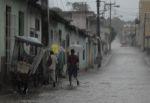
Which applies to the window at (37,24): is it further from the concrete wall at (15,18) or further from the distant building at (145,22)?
the distant building at (145,22)

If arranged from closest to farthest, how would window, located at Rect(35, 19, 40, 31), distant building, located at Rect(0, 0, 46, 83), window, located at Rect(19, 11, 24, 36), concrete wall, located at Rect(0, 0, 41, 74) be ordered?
1. concrete wall, located at Rect(0, 0, 41, 74)
2. distant building, located at Rect(0, 0, 46, 83)
3. window, located at Rect(19, 11, 24, 36)
4. window, located at Rect(35, 19, 40, 31)

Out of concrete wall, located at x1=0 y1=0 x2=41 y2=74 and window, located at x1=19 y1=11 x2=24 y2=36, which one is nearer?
concrete wall, located at x1=0 y1=0 x2=41 y2=74

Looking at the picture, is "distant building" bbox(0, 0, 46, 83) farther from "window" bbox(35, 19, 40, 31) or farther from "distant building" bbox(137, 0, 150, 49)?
"distant building" bbox(137, 0, 150, 49)

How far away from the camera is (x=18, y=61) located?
2025 centimetres

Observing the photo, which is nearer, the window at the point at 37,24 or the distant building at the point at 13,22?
the distant building at the point at 13,22

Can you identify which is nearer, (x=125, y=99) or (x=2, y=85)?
(x=125, y=99)

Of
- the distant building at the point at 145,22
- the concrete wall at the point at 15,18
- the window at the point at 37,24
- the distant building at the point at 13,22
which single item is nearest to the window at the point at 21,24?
the distant building at the point at 13,22

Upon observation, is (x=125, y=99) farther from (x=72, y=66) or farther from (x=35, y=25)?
(x=35, y=25)

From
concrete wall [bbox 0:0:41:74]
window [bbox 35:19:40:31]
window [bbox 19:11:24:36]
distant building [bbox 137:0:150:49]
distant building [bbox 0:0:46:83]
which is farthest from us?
distant building [bbox 137:0:150:49]

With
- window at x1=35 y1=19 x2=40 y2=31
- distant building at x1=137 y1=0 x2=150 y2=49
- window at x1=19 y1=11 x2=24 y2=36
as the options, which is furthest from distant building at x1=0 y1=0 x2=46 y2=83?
distant building at x1=137 y1=0 x2=150 y2=49

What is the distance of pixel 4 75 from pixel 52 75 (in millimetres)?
3445

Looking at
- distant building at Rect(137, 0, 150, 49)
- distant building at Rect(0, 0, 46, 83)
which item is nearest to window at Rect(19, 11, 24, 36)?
distant building at Rect(0, 0, 46, 83)

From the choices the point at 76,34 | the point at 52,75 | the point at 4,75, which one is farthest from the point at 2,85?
the point at 76,34

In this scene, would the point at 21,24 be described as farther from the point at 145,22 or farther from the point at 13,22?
the point at 145,22
